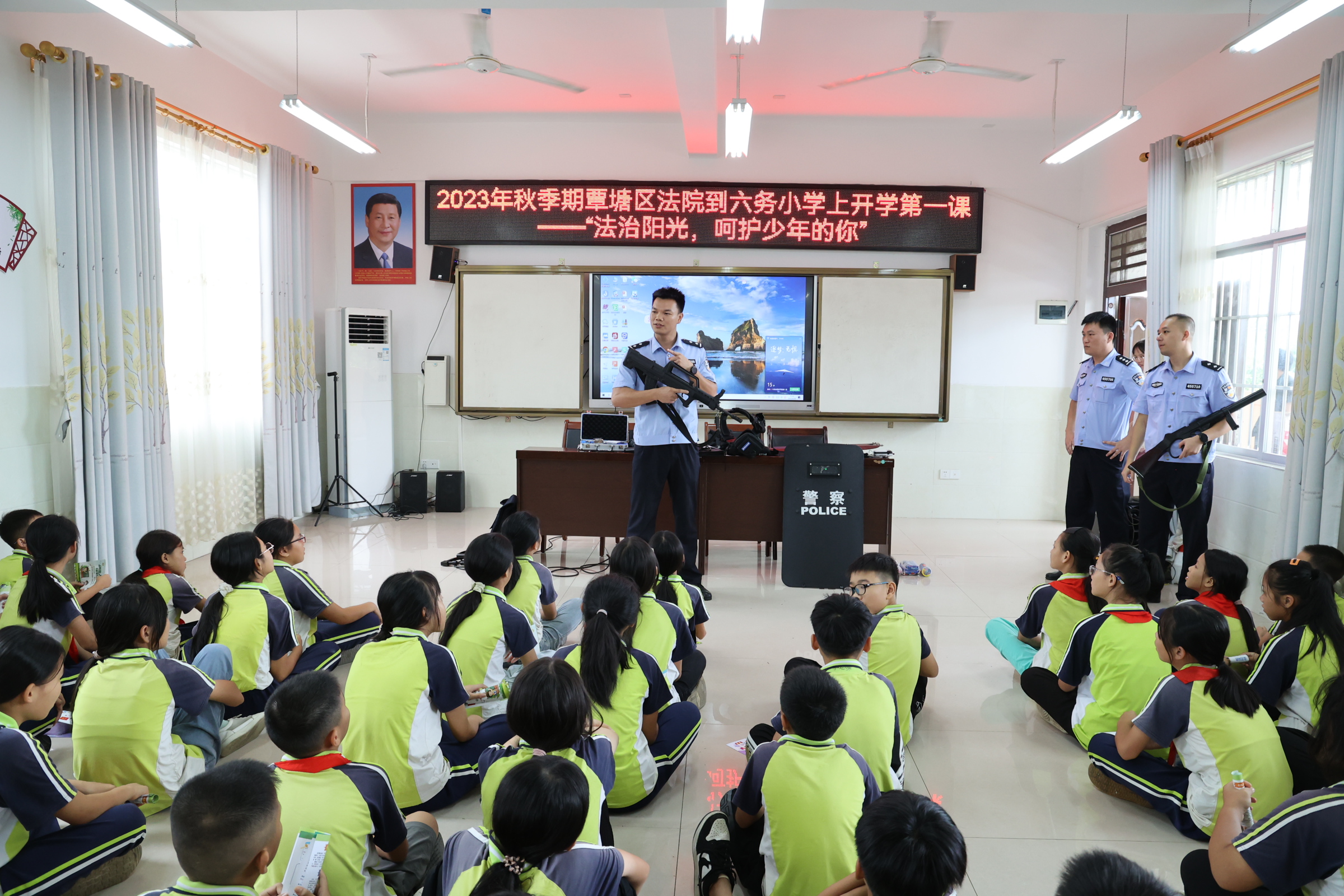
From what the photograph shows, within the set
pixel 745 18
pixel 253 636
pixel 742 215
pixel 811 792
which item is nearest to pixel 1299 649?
pixel 811 792

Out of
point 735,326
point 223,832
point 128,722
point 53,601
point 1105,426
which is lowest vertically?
point 128,722

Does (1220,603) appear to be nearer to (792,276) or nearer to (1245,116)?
(1245,116)

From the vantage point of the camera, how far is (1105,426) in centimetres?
501

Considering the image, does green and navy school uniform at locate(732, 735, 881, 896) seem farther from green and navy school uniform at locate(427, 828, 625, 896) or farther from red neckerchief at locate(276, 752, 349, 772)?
red neckerchief at locate(276, 752, 349, 772)

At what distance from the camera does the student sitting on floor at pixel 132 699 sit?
219 centimetres

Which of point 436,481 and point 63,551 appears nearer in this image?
point 63,551

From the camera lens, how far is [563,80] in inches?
236

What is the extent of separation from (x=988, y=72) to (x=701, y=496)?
3.11 metres

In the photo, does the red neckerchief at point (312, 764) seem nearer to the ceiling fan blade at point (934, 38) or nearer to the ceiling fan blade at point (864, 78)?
the ceiling fan blade at point (934, 38)

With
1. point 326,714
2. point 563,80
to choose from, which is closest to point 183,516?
point 563,80

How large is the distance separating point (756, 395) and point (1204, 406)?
3.32 metres

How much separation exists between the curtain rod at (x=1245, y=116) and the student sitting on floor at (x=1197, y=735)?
358cm

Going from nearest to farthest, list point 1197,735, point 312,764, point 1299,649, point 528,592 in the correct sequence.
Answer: point 312,764
point 1197,735
point 1299,649
point 528,592

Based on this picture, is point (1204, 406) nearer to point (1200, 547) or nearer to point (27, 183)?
point (1200, 547)
